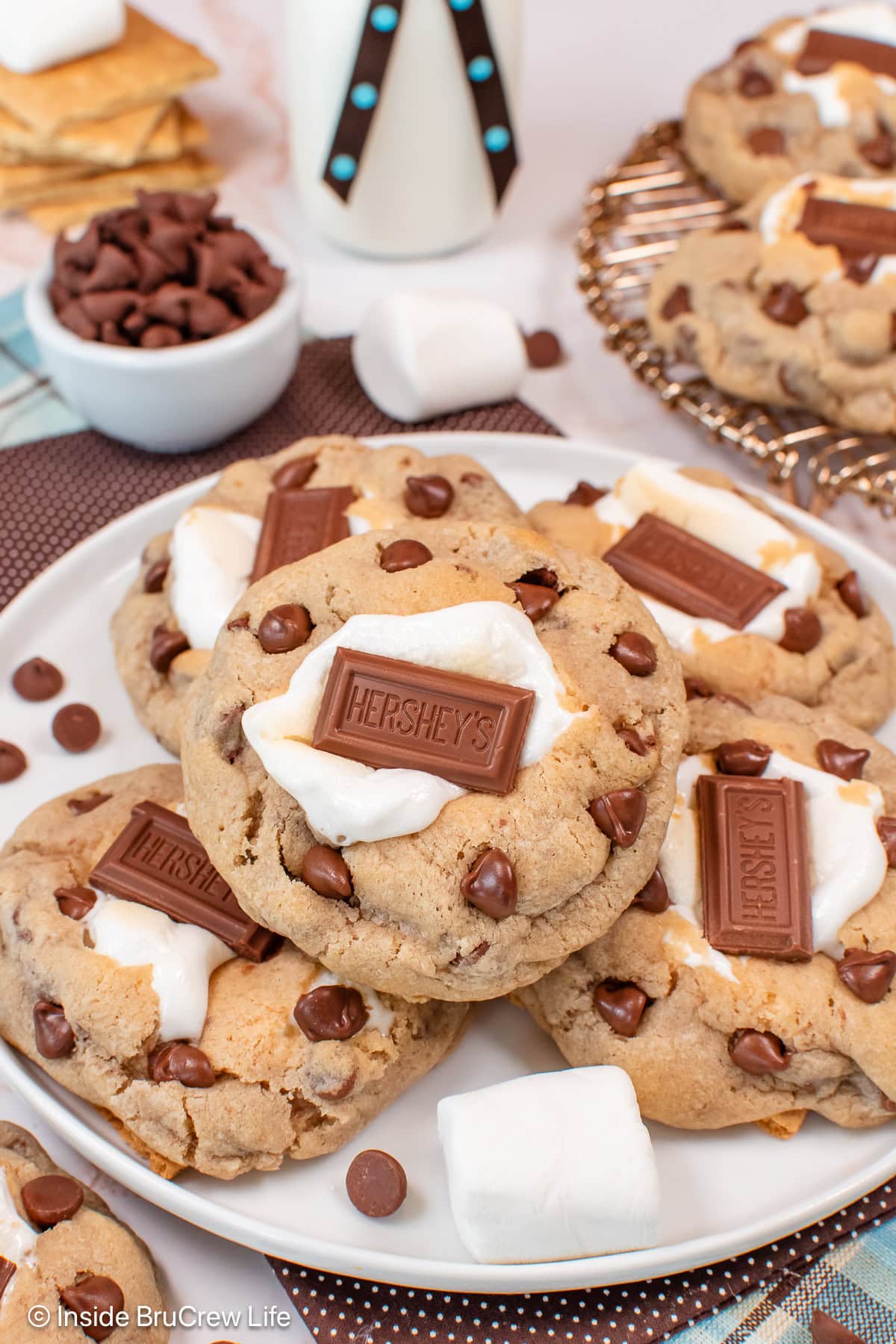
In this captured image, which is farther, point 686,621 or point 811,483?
point 811,483

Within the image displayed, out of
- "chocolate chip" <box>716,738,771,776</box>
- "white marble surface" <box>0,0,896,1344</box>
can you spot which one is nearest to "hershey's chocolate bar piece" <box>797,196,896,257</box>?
"white marble surface" <box>0,0,896,1344</box>

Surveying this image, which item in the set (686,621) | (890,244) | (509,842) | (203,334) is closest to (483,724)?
(509,842)

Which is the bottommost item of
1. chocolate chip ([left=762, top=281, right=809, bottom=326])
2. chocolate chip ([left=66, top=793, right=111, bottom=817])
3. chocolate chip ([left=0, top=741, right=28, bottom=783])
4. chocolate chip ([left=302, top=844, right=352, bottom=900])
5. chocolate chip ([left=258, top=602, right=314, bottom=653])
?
chocolate chip ([left=0, top=741, right=28, bottom=783])

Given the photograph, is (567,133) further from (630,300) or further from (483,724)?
(483,724)

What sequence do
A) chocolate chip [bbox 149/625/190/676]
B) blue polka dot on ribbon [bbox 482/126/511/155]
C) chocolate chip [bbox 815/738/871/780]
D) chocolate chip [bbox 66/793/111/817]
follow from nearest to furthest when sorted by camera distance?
chocolate chip [bbox 815/738/871/780], chocolate chip [bbox 66/793/111/817], chocolate chip [bbox 149/625/190/676], blue polka dot on ribbon [bbox 482/126/511/155]

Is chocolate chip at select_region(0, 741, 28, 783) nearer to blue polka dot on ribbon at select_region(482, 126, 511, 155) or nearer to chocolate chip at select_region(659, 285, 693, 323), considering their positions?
chocolate chip at select_region(659, 285, 693, 323)

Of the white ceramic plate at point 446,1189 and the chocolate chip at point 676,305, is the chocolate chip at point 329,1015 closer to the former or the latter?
the white ceramic plate at point 446,1189
